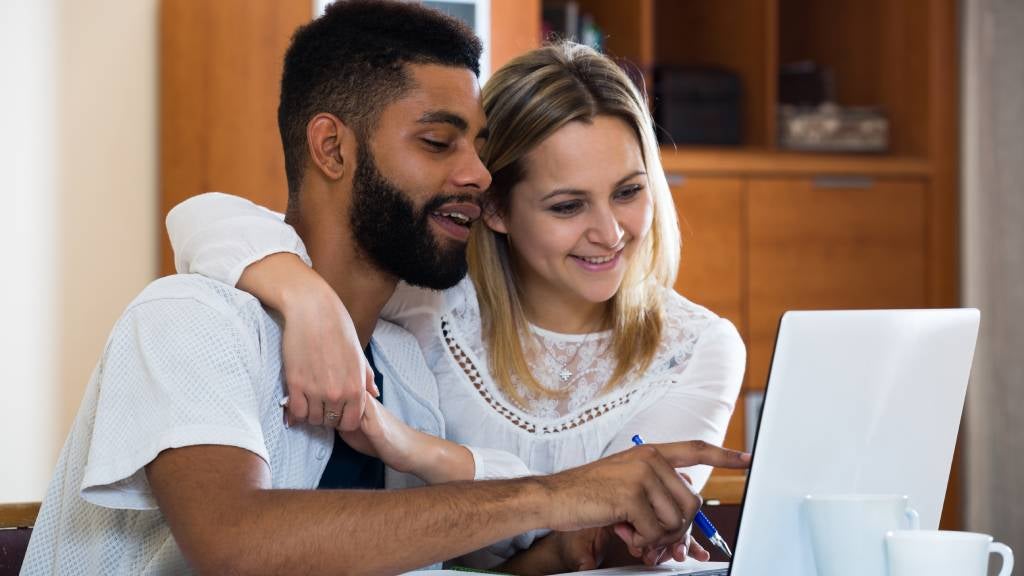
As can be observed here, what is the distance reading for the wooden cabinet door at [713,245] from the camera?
133 inches

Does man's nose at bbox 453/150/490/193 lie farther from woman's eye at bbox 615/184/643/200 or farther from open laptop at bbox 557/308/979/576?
open laptop at bbox 557/308/979/576

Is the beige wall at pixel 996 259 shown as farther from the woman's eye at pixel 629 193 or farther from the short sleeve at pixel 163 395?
the short sleeve at pixel 163 395

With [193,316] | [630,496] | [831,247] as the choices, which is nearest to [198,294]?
[193,316]

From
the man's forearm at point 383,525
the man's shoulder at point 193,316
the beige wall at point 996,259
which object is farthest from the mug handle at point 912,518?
the beige wall at point 996,259

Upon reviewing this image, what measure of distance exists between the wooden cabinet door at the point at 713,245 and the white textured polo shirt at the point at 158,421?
2.11 m

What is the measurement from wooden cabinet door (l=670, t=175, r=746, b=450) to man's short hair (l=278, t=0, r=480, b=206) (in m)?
1.88

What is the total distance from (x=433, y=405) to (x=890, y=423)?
682 mm

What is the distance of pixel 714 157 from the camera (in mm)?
3398

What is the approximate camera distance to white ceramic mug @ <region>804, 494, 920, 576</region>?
3.23ft

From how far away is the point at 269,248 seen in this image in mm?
1340

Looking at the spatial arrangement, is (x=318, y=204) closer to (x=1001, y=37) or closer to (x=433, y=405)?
(x=433, y=405)

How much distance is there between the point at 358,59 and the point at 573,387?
1.76 ft

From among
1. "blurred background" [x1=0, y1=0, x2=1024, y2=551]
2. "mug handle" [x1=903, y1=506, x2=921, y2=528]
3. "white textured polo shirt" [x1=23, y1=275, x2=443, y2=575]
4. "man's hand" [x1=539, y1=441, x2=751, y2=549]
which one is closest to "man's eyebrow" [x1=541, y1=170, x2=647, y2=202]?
"white textured polo shirt" [x1=23, y1=275, x2=443, y2=575]

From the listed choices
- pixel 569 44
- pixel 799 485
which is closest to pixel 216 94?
pixel 569 44
